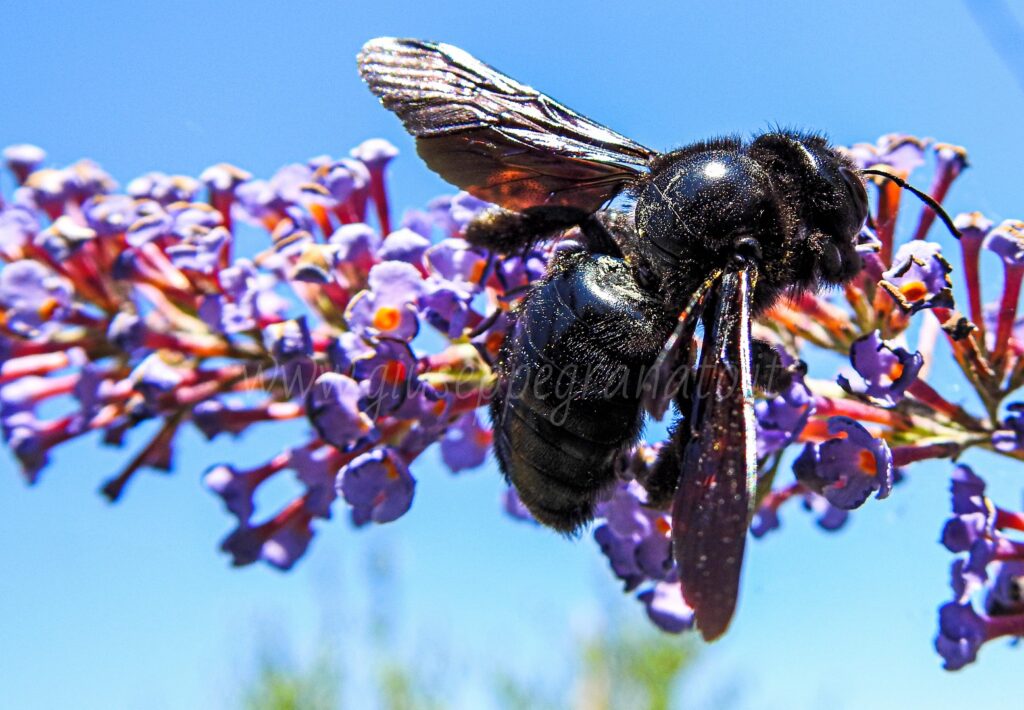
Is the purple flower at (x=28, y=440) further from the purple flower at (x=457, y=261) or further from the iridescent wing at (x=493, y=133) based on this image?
the iridescent wing at (x=493, y=133)

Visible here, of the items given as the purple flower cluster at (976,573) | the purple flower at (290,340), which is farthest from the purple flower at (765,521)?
the purple flower at (290,340)

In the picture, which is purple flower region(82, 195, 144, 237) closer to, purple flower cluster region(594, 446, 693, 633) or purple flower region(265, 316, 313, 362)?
purple flower region(265, 316, 313, 362)

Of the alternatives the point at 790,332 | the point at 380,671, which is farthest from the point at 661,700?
the point at 790,332

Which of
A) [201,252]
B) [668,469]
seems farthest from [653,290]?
[201,252]

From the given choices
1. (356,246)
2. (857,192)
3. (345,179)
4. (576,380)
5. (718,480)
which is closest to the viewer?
(718,480)

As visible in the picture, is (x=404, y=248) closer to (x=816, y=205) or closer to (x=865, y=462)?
(x=816, y=205)

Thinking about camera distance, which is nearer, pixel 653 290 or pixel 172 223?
pixel 653 290

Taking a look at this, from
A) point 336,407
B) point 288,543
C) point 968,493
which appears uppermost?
point 968,493
